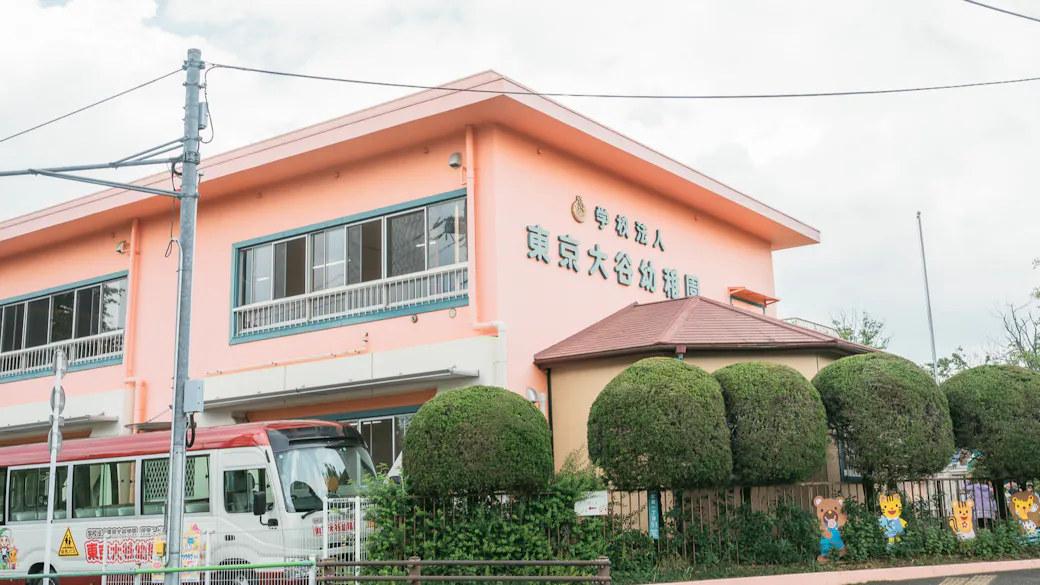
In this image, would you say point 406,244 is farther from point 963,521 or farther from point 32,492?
point 963,521

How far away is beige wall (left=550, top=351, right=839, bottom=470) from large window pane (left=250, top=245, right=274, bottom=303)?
6.36m

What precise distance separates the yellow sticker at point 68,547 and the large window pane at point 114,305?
7.58 metres

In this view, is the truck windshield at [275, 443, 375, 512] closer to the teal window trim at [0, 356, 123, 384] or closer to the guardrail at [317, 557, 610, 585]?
the guardrail at [317, 557, 610, 585]

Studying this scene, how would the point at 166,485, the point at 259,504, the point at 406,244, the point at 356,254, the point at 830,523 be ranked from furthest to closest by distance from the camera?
the point at 356,254 → the point at 406,244 → the point at 166,485 → the point at 830,523 → the point at 259,504

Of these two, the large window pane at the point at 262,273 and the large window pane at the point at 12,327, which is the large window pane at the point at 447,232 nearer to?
the large window pane at the point at 262,273

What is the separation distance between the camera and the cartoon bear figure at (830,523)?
1304cm

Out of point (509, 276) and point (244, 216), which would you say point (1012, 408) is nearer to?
point (509, 276)

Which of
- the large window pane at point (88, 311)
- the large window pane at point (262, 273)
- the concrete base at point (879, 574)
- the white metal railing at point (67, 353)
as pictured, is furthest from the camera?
the large window pane at point (88, 311)

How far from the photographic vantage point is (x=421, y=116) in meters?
16.3

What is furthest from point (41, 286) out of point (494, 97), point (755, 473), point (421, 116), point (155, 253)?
point (755, 473)

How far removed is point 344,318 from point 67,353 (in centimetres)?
894

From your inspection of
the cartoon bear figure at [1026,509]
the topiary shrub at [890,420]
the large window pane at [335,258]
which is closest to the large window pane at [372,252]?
the large window pane at [335,258]

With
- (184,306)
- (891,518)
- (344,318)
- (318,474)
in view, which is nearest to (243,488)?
(318,474)

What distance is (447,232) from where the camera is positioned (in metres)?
17.0
